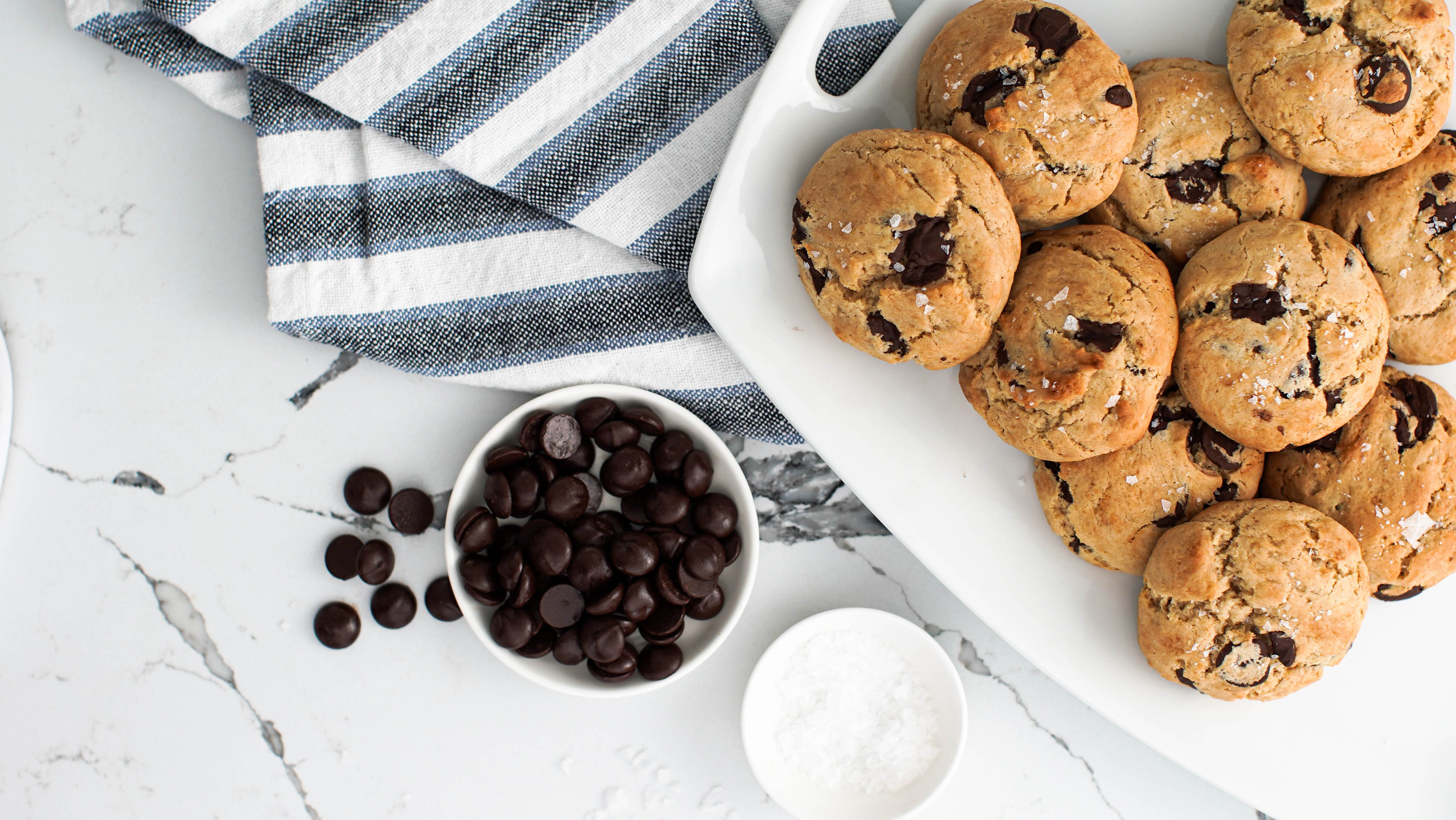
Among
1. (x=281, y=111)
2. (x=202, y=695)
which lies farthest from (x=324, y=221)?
(x=202, y=695)

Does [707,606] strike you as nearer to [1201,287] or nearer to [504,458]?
[504,458]

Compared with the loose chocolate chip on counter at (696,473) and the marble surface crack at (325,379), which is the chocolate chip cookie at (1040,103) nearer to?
the loose chocolate chip on counter at (696,473)

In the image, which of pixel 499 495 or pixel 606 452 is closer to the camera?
pixel 499 495

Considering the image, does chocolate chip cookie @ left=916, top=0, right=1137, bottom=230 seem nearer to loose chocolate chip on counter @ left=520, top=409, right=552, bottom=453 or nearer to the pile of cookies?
the pile of cookies

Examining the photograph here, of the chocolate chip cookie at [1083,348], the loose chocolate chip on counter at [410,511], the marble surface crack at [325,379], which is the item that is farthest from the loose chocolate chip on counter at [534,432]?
the chocolate chip cookie at [1083,348]

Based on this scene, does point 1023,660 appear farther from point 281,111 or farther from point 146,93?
point 146,93

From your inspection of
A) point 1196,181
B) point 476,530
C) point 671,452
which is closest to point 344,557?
point 476,530

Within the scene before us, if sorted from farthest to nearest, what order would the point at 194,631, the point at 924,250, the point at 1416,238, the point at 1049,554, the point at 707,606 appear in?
1. the point at 194,631
2. the point at 707,606
3. the point at 1049,554
4. the point at 1416,238
5. the point at 924,250
